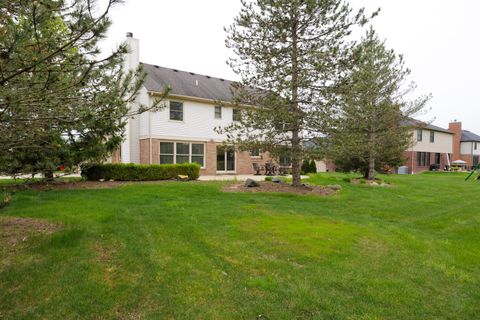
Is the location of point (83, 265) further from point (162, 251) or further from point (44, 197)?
point (44, 197)

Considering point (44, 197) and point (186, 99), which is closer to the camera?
point (44, 197)

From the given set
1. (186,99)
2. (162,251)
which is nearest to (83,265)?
(162,251)

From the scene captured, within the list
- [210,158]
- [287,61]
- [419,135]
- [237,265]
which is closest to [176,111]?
[210,158]

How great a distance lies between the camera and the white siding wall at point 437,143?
113 feet

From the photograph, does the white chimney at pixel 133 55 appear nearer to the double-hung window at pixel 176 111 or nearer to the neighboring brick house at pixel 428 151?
the double-hung window at pixel 176 111

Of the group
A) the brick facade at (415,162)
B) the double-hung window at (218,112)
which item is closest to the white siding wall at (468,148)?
the brick facade at (415,162)

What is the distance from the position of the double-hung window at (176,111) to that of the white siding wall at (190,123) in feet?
0.61

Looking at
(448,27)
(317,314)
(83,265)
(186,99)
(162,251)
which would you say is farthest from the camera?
(186,99)

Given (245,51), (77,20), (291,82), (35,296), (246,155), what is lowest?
(35,296)

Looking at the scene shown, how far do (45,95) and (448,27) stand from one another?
17226 millimetres

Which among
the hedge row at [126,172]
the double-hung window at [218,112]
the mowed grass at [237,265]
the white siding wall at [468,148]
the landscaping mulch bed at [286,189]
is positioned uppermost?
the double-hung window at [218,112]

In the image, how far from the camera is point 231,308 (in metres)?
3.24

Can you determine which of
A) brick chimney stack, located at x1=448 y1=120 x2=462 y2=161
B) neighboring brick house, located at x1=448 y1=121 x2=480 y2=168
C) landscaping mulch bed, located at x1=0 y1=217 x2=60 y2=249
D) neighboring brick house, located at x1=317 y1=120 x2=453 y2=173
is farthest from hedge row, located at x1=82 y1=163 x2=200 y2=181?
neighboring brick house, located at x1=448 y1=121 x2=480 y2=168

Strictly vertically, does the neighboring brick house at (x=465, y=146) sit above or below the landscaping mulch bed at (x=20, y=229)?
above
